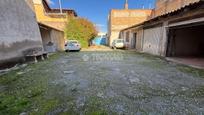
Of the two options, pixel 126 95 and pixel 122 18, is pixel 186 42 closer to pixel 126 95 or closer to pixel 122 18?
pixel 126 95

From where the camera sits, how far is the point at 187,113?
2.79 meters

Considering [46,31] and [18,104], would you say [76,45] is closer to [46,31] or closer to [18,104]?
[46,31]

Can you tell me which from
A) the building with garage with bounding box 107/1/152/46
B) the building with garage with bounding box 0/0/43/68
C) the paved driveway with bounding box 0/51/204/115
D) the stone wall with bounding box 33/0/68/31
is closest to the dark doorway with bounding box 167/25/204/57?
the paved driveway with bounding box 0/51/204/115

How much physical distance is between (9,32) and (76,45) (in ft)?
29.3

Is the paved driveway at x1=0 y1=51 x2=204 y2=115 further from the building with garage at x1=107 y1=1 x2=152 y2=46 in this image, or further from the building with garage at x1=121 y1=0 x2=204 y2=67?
the building with garage at x1=107 y1=1 x2=152 y2=46

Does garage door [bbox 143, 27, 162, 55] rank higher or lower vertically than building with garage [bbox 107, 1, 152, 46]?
lower

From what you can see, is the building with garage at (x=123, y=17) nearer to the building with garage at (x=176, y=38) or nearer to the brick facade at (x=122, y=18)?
the brick facade at (x=122, y=18)

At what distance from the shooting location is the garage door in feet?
37.0

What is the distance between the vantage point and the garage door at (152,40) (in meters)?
11.3

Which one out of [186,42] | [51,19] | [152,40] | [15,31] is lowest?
[186,42]

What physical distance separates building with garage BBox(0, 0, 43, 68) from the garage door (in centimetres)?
942

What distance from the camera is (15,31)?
7.39 metres

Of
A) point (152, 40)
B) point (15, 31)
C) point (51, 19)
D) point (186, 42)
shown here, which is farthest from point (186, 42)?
point (51, 19)

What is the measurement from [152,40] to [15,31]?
10349 mm
